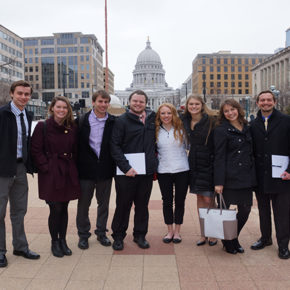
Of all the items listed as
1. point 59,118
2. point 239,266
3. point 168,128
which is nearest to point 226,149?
point 168,128

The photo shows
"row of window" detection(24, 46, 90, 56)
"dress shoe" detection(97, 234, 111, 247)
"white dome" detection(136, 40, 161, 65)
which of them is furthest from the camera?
"white dome" detection(136, 40, 161, 65)

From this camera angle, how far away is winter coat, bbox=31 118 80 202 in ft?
A: 15.5

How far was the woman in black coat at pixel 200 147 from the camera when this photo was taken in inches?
198

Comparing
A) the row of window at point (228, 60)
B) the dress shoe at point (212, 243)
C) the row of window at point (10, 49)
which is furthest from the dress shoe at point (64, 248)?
the row of window at point (228, 60)

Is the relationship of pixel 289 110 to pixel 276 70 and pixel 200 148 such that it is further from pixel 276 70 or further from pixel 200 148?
pixel 276 70

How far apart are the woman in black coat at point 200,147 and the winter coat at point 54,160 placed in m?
1.69

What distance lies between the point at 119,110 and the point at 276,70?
66214 millimetres

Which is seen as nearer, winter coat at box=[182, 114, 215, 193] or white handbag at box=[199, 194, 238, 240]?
white handbag at box=[199, 194, 238, 240]

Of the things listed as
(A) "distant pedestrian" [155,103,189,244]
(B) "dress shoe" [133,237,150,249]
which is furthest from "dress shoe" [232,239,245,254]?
(B) "dress shoe" [133,237,150,249]

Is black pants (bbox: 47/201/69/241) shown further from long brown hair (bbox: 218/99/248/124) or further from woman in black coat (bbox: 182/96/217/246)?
long brown hair (bbox: 218/99/248/124)

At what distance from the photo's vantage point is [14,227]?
4.87 metres

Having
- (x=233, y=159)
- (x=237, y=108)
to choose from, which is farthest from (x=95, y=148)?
(x=237, y=108)

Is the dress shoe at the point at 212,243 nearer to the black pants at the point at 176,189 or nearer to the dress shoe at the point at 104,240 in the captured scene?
the black pants at the point at 176,189

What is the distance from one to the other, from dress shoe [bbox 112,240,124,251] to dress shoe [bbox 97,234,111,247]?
0.16m
